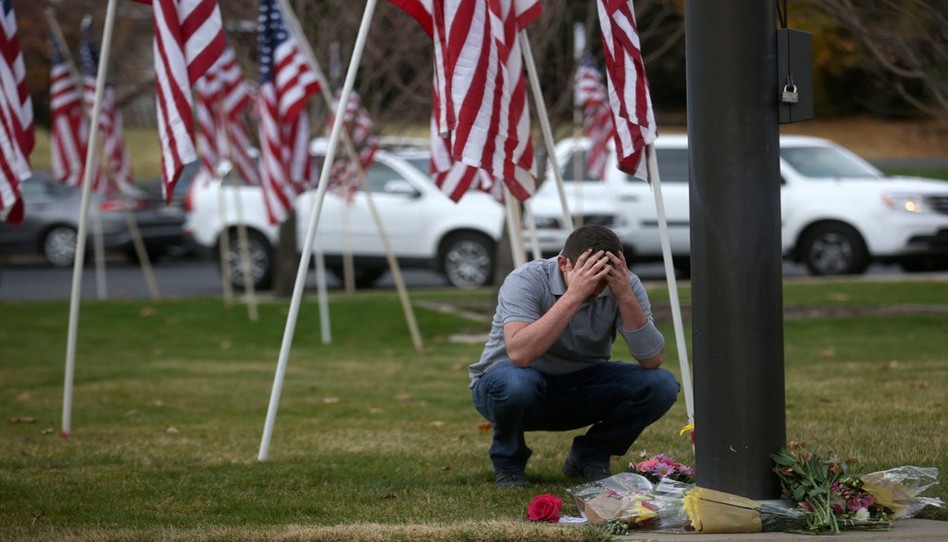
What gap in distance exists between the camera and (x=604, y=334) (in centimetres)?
629

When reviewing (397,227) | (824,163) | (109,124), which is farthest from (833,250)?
(109,124)

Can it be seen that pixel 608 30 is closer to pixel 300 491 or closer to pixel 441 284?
pixel 300 491

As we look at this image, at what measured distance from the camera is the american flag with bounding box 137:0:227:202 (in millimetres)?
7918

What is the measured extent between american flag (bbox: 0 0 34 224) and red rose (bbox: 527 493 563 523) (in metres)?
4.67

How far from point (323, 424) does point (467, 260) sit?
11095 mm

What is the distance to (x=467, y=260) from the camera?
1989 cm

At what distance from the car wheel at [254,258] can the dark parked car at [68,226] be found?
7504 mm

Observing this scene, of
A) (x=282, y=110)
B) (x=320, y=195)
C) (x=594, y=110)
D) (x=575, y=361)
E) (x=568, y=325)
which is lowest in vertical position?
(x=575, y=361)

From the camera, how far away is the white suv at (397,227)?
1972 cm

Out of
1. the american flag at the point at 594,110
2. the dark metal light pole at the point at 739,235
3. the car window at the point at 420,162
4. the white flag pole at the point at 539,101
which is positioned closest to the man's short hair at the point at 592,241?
the dark metal light pole at the point at 739,235

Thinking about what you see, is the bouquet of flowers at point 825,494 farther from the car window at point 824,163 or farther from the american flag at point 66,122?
the car window at point 824,163

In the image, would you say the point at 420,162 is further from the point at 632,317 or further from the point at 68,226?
the point at 632,317

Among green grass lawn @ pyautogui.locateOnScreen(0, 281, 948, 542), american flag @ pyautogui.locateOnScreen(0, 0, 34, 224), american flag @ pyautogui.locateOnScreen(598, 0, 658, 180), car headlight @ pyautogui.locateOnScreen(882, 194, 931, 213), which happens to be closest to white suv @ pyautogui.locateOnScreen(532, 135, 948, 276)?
car headlight @ pyautogui.locateOnScreen(882, 194, 931, 213)

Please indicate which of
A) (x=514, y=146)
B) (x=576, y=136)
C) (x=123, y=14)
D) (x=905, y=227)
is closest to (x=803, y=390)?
(x=514, y=146)
